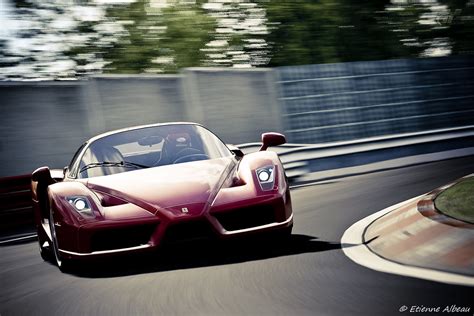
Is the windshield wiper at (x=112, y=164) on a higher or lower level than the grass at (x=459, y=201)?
higher

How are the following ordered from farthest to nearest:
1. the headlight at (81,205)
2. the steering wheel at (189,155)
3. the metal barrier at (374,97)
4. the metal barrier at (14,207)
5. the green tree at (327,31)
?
the green tree at (327,31)
the metal barrier at (374,97)
the metal barrier at (14,207)
the steering wheel at (189,155)
the headlight at (81,205)

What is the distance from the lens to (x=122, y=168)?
6.65 meters

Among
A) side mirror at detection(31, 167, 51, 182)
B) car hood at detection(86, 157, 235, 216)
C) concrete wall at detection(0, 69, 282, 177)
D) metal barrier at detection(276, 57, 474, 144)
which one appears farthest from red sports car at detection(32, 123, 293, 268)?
metal barrier at detection(276, 57, 474, 144)

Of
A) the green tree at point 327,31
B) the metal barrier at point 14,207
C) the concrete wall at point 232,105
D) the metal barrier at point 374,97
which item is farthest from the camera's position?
the green tree at point 327,31

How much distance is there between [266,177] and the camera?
6105mm

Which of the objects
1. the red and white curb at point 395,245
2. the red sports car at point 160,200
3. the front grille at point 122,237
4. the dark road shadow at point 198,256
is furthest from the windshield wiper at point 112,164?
the red and white curb at point 395,245

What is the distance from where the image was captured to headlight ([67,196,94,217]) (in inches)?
229

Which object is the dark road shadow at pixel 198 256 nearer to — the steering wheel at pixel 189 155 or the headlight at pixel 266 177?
the headlight at pixel 266 177

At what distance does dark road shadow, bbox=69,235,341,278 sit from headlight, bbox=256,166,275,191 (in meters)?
0.43

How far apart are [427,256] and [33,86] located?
11256mm

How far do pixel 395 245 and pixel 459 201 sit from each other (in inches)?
56.5

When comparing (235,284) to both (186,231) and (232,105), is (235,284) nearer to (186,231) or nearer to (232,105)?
(186,231)

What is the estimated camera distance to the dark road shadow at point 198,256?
5656 mm

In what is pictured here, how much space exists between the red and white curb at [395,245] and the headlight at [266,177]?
732mm
